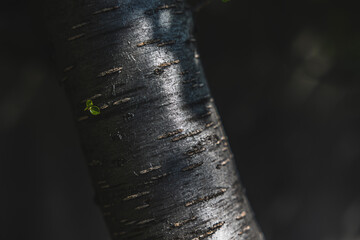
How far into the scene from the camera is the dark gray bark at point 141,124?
33.4 inches

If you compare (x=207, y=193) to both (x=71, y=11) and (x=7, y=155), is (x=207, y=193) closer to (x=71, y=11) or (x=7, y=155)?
(x=71, y=11)

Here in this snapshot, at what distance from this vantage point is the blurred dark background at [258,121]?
2092 mm

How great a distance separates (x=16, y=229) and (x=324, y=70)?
6.94 ft

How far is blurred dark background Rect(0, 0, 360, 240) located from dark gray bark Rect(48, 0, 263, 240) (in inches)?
51.3

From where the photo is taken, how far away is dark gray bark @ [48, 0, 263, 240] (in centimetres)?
85

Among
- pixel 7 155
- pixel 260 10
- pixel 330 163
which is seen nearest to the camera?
pixel 7 155

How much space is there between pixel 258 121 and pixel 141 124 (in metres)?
1.75

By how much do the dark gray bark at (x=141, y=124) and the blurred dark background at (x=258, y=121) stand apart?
130 centimetres

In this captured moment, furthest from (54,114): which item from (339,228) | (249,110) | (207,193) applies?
(339,228)

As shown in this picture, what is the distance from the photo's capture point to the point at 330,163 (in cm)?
260

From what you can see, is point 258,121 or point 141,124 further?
point 258,121

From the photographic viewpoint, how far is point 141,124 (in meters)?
0.85

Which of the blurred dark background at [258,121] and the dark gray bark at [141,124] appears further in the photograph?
the blurred dark background at [258,121]

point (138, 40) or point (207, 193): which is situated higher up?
point (138, 40)
